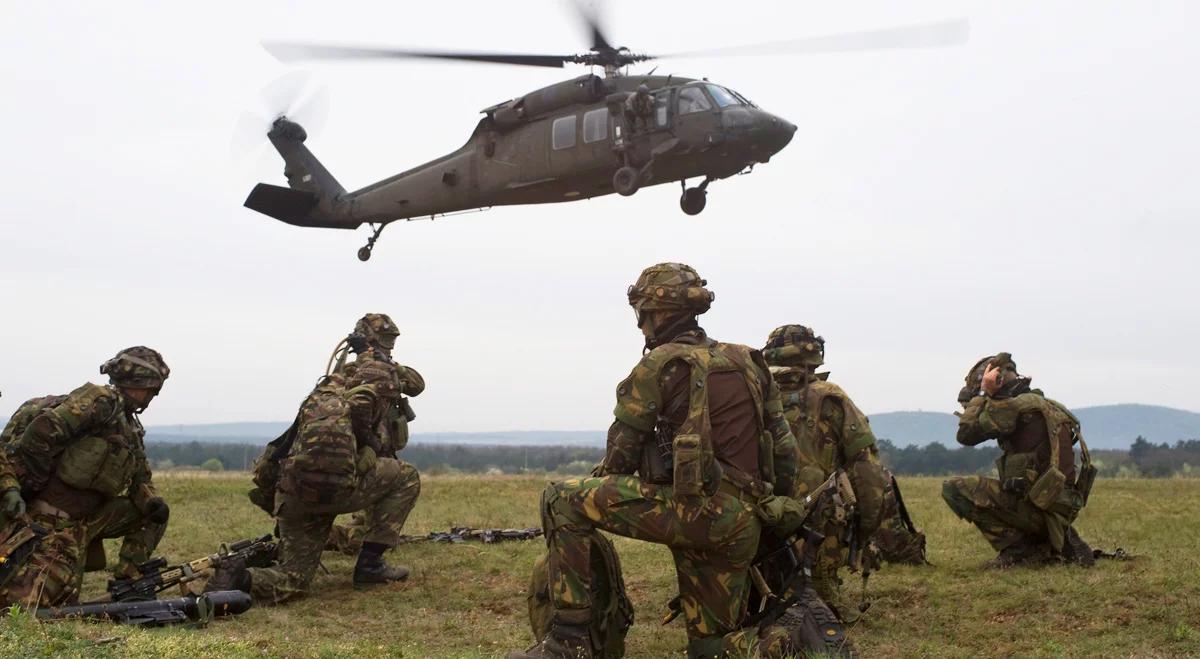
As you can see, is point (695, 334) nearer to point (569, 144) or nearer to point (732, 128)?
point (732, 128)

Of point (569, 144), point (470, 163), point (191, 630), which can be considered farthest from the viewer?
point (470, 163)

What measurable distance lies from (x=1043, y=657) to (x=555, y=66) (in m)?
15.2

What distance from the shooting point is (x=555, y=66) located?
20.6 meters

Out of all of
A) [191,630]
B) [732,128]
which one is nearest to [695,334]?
[191,630]

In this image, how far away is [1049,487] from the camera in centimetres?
984

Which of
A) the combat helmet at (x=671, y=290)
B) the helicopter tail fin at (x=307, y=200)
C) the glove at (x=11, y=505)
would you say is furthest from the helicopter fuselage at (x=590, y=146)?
the glove at (x=11, y=505)

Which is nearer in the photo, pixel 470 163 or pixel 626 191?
pixel 626 191

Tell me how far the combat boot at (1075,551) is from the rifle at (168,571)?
661 centimetres

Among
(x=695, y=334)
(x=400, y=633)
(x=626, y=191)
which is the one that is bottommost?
(x=400, y=633)

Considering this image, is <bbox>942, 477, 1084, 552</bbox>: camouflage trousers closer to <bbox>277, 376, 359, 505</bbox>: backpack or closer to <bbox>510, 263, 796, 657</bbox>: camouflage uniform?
<bbox>510, 263, 796, 657</bbox>: camouflage uniform

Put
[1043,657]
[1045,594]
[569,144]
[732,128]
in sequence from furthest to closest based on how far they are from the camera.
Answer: [569,144], [732,128], [1045,594], [1043,657]

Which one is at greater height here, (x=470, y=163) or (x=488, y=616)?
(x=470, y=163)

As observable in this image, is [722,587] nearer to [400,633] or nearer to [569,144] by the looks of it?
[400,633]

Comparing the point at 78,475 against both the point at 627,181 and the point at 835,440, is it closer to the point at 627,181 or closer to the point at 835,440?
the point at 835,440
